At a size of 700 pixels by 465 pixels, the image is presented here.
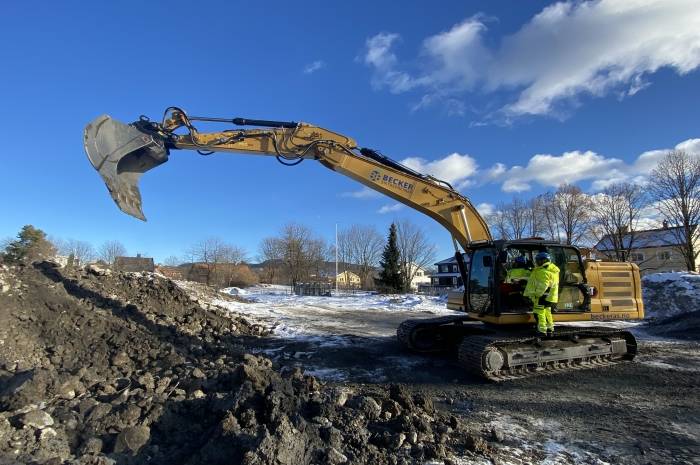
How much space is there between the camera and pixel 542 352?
7383 mm

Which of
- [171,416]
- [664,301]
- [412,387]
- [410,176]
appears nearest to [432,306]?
[664,301]

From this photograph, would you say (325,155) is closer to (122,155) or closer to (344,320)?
(122,155)

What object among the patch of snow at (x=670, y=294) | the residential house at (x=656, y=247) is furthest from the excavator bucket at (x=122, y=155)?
the residential house at (x=656, y=247)

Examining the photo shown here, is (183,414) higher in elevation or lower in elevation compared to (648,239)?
lower

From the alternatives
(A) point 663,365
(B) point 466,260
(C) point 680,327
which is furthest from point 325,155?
(C) point 680,327

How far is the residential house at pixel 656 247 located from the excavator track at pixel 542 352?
38.1 metres

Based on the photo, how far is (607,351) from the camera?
8.12 m

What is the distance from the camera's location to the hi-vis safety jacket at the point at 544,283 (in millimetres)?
6879

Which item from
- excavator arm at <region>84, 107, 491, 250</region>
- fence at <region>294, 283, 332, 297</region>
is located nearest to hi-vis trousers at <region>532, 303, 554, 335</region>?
excavator arm at <region>84, 107, 491, 250</region>

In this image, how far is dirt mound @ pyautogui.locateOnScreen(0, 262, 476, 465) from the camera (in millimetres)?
3977

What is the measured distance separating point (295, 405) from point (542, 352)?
4.71 m

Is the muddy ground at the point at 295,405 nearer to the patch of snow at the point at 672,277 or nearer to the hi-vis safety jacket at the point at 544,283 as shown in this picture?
the hi-vis safety jacket at the point at 544,283

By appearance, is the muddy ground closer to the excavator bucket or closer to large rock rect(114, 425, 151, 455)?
large rock rect(114, 425, 151, 455)

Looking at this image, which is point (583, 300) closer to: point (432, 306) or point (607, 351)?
point (607, 351)
